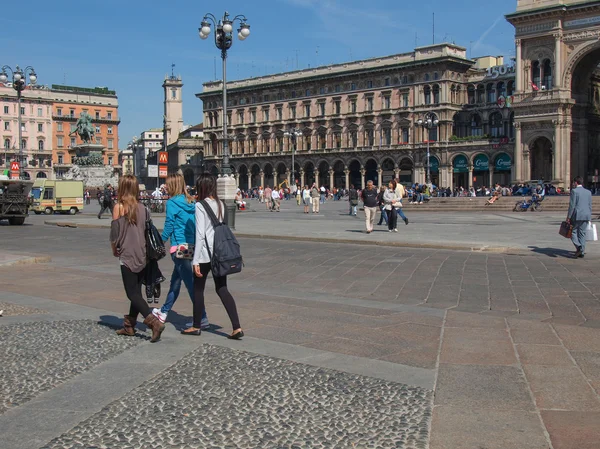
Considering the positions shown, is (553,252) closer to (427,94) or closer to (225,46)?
(225,46)

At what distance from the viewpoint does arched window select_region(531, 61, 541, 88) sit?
2271 inches

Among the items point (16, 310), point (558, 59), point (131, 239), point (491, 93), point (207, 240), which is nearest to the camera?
point (207, 240)

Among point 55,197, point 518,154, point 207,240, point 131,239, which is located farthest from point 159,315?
point 518,154

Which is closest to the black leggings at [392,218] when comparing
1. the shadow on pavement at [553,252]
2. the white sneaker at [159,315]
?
the shadow on pavement at [553,252]

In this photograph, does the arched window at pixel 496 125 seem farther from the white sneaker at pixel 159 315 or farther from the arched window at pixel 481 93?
the white sneaker at pixel 159 315

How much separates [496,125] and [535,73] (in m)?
16.2

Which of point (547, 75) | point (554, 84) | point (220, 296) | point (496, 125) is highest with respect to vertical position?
point (547, 75)

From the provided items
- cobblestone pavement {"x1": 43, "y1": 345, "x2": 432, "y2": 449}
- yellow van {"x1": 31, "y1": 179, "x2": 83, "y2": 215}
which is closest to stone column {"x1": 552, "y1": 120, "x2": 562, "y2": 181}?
yellow van {"x1": 31, "y1": 179, "x2": 83, "y2": 215}

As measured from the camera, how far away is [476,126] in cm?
7550

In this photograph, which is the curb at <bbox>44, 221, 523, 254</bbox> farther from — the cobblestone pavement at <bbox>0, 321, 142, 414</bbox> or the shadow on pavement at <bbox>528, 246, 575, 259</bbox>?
the cobblestone pavement at <bbox>0, 321, 142, 414</bbox>

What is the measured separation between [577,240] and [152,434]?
1089 centimetres

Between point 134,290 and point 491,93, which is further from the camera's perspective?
point 491,93

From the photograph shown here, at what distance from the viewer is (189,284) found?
6.81 m

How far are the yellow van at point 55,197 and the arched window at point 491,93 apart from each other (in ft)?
164
